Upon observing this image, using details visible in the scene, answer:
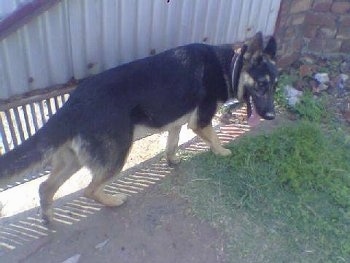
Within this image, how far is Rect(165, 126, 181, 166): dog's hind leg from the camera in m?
3.89

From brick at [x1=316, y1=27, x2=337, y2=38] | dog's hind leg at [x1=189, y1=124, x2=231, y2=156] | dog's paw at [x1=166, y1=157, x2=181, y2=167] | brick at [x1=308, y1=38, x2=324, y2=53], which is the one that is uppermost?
brick at [x1=316, y1=27, x2=337, y2=38]

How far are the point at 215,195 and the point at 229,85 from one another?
103 centimetres

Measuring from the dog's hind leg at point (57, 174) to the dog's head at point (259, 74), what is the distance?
163 cm

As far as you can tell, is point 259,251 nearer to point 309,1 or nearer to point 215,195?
point 215,195

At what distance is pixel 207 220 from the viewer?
3.43 meters

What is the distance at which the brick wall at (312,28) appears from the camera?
4926mm

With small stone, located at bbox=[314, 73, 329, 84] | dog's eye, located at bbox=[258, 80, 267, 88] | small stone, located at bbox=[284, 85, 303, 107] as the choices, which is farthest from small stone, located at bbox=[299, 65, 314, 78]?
dog's eye, located at bbox=[258, 80, 267, 88]

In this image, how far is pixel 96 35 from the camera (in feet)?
11.8

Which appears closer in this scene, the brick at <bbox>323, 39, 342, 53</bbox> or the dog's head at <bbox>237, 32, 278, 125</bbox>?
the dog's head at <bbox>237, 32, 278, 125</bbox>

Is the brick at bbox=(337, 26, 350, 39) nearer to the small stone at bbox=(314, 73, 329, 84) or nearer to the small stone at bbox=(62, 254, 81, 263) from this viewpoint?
the small stone at bbox=(314, 73, 329, 84)

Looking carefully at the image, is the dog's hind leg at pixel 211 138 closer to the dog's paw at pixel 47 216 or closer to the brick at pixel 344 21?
the dog's paw at pixel 47 216

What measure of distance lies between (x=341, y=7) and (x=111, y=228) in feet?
13.1

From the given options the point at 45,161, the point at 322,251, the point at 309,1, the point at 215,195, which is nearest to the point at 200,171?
the point at 215,195

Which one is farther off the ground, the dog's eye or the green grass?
the dog's eye
